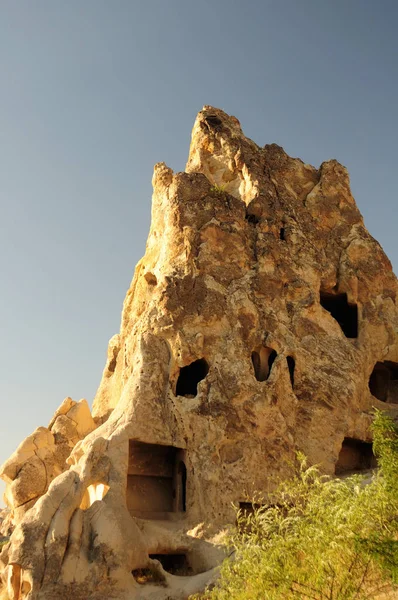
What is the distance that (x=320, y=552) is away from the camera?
7109 millimetres

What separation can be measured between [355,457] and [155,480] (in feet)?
22.3

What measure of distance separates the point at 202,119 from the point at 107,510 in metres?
19.5

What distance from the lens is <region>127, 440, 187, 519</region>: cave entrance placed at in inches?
585

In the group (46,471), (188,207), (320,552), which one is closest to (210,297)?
(188,207)

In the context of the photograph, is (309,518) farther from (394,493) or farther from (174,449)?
(174,449)

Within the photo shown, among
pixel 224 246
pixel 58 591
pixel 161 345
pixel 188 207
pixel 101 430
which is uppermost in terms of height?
pixel 188 207

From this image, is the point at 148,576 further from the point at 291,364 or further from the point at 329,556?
the point at 291,364

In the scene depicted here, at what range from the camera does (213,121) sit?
83.5 feet

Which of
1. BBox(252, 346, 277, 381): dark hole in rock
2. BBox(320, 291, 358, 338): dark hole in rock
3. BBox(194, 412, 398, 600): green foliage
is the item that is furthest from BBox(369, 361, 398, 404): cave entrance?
BBox(194, 412, 398, 600): green foliage

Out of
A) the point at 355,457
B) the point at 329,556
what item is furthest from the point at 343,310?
the point at 329,556

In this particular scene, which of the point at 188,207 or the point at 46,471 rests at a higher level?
the point at 188,207

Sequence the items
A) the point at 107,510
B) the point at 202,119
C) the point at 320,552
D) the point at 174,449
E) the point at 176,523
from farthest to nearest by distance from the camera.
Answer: the point at 202,119
the point at 174,449
the point at 176,523
the point at 107,510
the point at 320,552

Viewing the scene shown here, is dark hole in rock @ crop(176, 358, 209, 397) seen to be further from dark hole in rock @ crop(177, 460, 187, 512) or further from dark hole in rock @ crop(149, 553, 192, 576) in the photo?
dark hole in rock @ crop(149, 553, 192, 576)

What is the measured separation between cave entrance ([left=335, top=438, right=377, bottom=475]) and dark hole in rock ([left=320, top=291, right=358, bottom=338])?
14.4 feet
